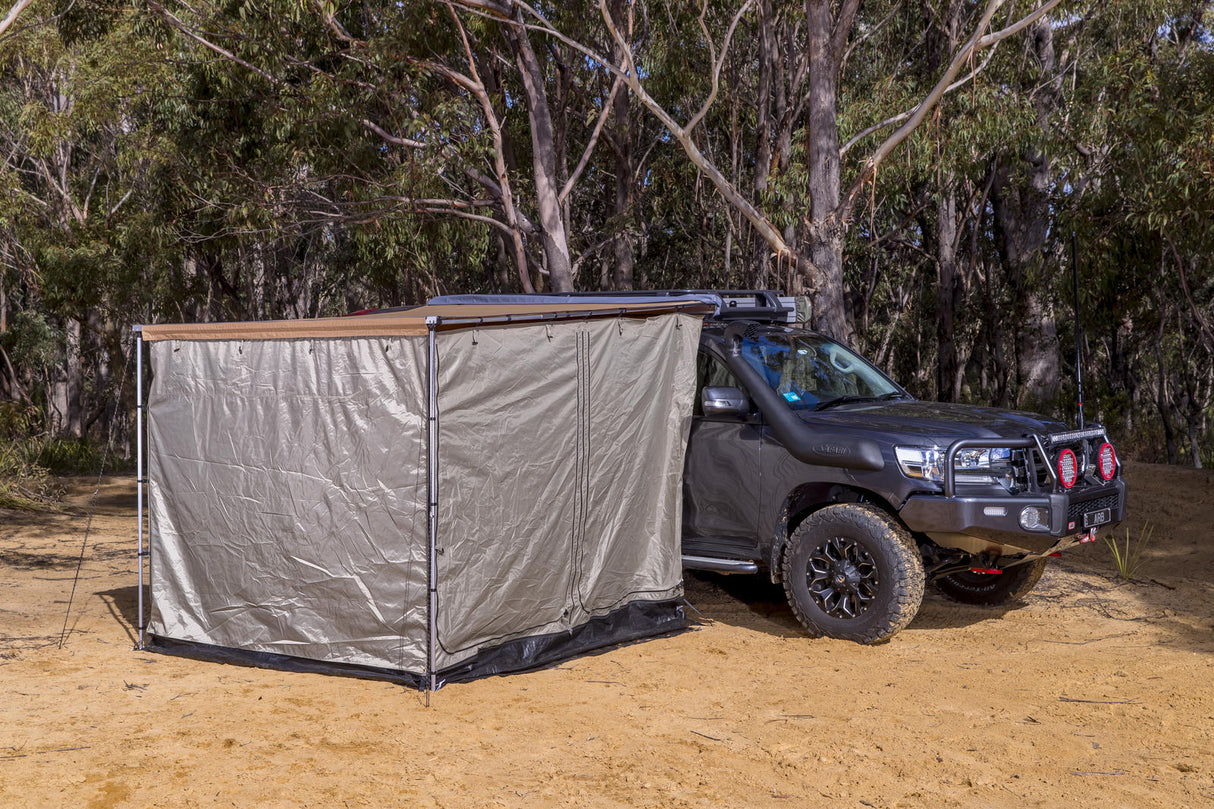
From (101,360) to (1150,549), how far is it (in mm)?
27923

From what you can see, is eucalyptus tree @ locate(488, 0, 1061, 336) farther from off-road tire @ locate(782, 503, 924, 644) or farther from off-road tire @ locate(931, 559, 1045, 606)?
off-road tire @ locate(782, 503, 924, 644)

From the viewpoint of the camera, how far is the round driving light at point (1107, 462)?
24.0 feet

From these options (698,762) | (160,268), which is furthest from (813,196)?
(160,268)

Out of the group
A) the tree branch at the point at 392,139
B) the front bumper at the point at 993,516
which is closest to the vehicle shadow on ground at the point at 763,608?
the front bumper at the point at 993,516

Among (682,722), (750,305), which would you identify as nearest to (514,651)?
(682,722)

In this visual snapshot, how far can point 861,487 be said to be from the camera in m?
7.00

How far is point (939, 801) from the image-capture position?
4.58 metres

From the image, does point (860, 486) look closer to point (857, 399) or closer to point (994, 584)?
point (857, 399)

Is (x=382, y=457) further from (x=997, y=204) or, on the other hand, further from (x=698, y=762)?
(x=997, y=204)

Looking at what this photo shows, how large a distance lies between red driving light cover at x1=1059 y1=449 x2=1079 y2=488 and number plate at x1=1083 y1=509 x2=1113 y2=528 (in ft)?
0.70

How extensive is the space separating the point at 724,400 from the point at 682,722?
2.33 meters

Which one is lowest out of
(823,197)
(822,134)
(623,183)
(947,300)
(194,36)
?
(947,300)

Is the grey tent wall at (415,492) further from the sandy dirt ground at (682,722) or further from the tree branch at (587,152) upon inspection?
the tree branch at (587,152)

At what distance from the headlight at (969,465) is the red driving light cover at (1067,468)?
37cm
